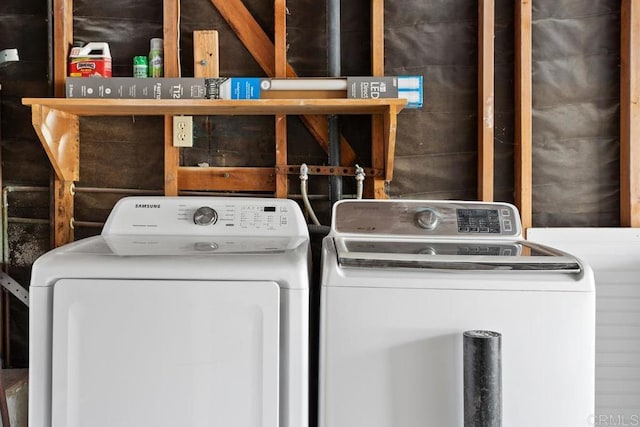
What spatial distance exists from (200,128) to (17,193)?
79cm

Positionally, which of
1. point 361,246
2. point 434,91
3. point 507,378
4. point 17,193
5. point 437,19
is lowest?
point 507,378

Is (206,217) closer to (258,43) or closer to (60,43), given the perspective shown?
(258,43)

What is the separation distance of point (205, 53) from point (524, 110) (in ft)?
4.08

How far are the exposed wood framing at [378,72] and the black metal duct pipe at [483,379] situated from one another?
89 centimetres

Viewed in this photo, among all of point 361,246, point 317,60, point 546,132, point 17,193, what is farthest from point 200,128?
point 546,132

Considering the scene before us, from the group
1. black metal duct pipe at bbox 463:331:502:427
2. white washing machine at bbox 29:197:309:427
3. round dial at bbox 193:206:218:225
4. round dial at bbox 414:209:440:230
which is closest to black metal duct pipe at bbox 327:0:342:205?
round dial at bbox 414:209:440:230

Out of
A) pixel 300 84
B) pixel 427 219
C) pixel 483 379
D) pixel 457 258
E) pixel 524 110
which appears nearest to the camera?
pixel 483 379

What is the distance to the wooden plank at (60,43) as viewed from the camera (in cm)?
196

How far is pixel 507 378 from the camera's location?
1.23 meters

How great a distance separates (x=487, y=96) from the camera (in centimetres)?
196

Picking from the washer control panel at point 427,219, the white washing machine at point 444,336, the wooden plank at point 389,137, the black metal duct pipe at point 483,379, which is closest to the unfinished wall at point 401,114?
the wooden plank at point 389,137

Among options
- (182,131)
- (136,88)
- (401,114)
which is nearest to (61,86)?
(136,88)

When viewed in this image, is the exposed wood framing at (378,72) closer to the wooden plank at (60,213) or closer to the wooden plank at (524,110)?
the wooden plank at (524,110)

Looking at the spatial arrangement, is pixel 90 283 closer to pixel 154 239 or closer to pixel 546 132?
pixel 154 239
